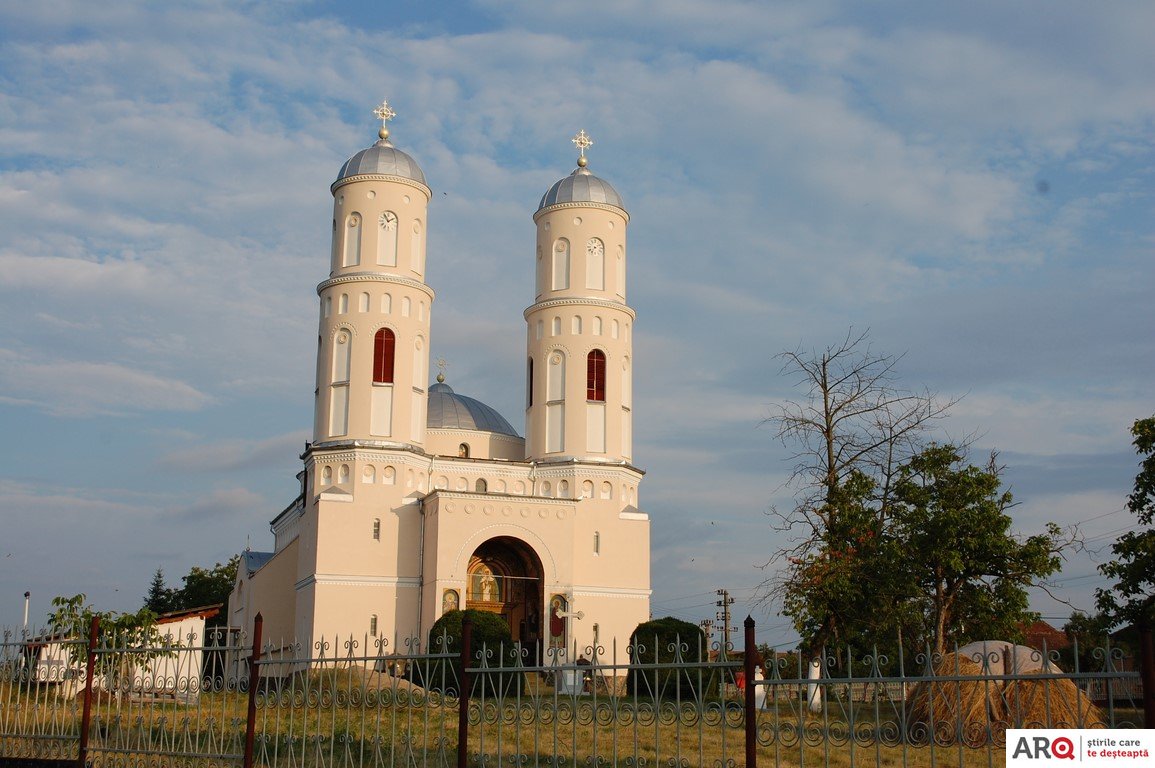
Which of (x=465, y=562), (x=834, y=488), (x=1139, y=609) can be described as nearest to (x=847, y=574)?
(x=834, y=488)

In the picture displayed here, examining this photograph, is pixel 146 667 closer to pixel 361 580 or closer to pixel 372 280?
pixel 361 580

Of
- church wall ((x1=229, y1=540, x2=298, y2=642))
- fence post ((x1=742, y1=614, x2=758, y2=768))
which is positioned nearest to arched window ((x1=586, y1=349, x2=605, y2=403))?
church wall ((x1=229, y1=540, x2=298, y2=642))

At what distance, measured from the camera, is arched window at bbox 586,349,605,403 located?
124 ft

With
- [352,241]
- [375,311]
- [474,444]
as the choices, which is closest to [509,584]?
[474,444]

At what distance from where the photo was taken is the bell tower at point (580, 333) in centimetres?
3738

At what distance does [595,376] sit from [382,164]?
30.4 feet

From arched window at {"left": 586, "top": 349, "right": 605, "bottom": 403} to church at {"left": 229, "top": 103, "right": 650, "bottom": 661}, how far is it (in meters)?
0.05

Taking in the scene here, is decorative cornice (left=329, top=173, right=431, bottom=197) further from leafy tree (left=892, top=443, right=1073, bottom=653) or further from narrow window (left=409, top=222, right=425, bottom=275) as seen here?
leafy tree (left=892, top=443, right=1073, bottom=653)

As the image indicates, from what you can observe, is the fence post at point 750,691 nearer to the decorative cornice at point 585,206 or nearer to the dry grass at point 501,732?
the dry grass at point 501,732

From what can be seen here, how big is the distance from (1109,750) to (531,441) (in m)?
30.3

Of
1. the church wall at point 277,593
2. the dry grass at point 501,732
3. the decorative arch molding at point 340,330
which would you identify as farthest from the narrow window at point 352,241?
the dry grass at point 501,732

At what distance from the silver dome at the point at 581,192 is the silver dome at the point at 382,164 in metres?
4.40

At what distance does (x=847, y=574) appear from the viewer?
23000 millimetres

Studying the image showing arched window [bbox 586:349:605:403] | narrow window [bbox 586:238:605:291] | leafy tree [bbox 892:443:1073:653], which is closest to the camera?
leafy tree [bbox 892:443:1073:653]
